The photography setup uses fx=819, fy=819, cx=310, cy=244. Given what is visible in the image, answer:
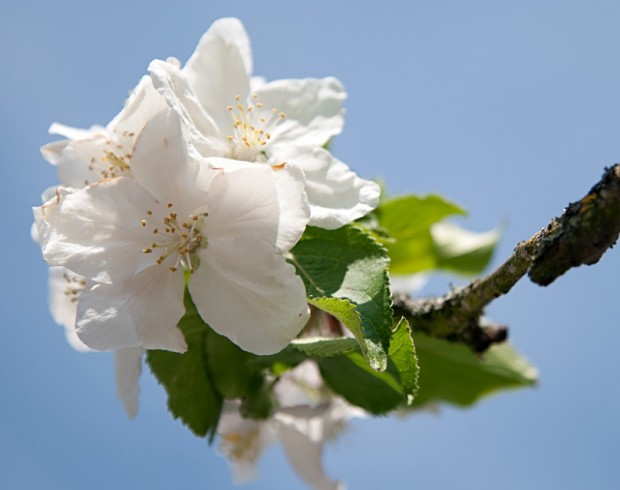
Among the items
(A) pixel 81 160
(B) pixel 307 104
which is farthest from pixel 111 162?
(B) pixel 307 104

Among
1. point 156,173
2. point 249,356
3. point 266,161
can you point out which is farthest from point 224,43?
point 249,356

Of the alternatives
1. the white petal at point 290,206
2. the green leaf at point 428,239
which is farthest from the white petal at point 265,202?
the green leaf at point 428,239

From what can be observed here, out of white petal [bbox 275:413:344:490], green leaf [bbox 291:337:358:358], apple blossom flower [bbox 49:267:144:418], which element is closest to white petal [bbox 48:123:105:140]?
apple blossom flower [bbox 49:267:144:418]

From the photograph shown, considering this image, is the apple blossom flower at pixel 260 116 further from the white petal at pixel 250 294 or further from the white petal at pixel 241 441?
the white petal at pixel 241 441

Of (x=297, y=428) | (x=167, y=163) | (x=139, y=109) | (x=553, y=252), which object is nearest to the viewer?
(x=553, y=252)

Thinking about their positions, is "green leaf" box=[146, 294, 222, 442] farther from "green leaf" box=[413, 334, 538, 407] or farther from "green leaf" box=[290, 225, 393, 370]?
"green leaf" box=[413, 334, 538, 407]

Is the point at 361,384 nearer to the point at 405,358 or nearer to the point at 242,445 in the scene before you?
the point at 405,358

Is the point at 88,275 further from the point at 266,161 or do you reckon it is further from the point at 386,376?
the point at 386,376
